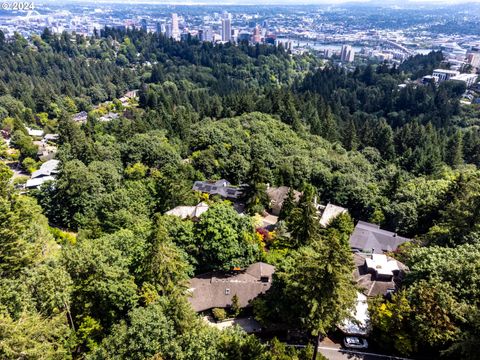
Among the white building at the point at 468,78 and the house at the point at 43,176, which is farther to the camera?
the white building at the point at 468,78

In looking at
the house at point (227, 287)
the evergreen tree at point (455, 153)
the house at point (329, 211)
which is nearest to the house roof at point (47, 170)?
the house at point (227, 287)

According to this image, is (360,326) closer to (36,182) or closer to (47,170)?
(36,182)

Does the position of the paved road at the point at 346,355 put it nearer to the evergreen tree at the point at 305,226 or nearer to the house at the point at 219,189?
the evergreen tree at the point at 305,226

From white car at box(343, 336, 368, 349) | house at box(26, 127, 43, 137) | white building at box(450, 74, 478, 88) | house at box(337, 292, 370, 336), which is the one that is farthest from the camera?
white building at box(450, 74, 478, 88)

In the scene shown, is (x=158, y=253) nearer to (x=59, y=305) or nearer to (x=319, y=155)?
(x=59, y=305)

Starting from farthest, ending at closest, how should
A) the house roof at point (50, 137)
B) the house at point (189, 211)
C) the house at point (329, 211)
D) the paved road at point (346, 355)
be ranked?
the house roof at point (50, 137) → the house at point (329, 211) → the house at point (189, 211) → the paved road at point (346, 355)

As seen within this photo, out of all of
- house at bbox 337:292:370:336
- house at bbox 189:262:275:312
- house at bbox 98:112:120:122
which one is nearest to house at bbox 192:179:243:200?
house at bbox 189:262:275:312

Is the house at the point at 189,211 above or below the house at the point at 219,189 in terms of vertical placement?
above

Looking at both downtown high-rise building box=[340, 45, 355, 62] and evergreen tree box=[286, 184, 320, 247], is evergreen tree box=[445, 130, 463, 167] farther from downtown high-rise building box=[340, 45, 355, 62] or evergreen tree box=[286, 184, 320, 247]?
downtown high-rise building box=[340, 45, 355, 62]
